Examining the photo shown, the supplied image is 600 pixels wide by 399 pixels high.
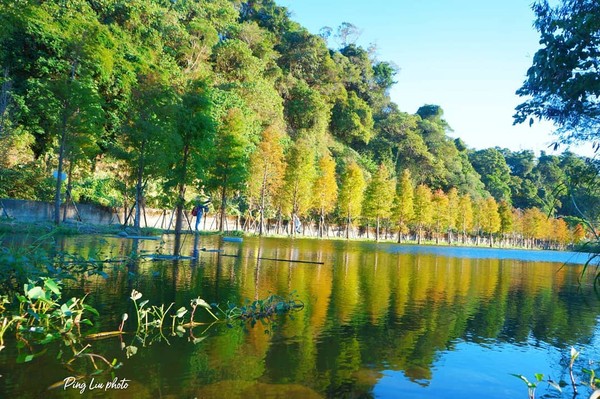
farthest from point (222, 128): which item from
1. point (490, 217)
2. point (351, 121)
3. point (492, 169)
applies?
point (492, 169)

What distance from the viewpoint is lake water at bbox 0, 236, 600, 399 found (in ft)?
14.2

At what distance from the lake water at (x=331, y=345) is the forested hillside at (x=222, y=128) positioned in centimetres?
221

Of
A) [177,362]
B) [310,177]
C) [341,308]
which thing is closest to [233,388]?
[177,362]

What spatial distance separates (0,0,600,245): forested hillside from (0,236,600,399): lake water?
7.25ft

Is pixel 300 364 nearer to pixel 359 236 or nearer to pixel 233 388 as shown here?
pixel 233 388

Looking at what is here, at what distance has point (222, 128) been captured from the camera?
33.8 meters

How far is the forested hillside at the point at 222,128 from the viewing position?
79.2 ft

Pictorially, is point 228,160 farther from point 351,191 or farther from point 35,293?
point 35,293

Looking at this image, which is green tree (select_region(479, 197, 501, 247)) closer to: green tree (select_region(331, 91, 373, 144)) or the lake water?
green tree (select_region(331, 91, 373, 144))

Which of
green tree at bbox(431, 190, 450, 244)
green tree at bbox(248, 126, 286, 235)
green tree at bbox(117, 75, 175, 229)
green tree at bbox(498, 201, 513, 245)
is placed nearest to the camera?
green tree at bbox(117, 75, 175, 229)

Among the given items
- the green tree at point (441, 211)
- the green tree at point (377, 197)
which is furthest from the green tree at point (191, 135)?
the green tree at point (441, 211)

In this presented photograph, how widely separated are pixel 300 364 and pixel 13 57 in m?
34.8

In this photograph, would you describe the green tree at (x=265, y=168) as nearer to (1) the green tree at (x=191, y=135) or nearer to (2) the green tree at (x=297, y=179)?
(2) the green tree at (x=297, y=179)

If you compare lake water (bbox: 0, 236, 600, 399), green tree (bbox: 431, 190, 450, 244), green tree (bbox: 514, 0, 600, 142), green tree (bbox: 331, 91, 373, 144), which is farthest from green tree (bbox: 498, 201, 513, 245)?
green tree (bbox: 514, 0, 600, 142)
